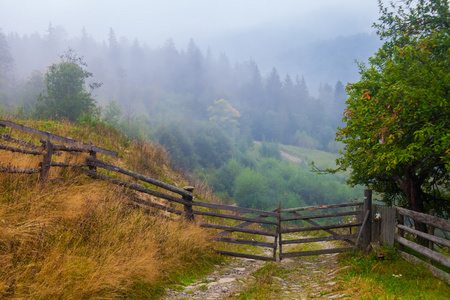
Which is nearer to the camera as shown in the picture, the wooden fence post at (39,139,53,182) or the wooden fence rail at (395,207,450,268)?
the wooden fence rail at (395,207,450,268)

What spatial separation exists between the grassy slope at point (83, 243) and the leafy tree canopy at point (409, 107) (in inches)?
200

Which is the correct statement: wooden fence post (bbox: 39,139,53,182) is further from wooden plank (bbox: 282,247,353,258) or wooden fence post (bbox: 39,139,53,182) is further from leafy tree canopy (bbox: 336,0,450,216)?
wooden plank (bbox: 282,247,353,258)

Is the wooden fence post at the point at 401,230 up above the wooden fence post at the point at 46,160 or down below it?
below

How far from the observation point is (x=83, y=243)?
16.2ft

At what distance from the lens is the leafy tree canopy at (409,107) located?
21.2 feet

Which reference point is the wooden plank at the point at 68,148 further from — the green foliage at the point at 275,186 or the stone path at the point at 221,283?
the green foliage at the point at 275,186

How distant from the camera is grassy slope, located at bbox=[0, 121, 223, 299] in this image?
153 inches

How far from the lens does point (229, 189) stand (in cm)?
5347

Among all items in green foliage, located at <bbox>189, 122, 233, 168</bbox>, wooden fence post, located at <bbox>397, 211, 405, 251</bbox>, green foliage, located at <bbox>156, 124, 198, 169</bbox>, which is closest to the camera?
wooden fence post, located at <bbox>397, 211, 405, 251</bbox>

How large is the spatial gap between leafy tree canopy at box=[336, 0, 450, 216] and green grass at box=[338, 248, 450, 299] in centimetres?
215

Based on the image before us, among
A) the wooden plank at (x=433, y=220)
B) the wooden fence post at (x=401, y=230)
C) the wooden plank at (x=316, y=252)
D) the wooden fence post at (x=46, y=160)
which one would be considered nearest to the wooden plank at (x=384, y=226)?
the wooden fence post at (x=401, y=230)

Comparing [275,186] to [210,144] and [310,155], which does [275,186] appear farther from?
[310,155]

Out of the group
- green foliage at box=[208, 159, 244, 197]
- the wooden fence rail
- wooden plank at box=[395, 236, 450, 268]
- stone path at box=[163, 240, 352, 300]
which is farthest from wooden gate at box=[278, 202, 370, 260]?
green foliage at box=[208, 159, 244, 197]

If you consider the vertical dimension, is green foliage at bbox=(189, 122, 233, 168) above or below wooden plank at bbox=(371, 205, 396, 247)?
above
